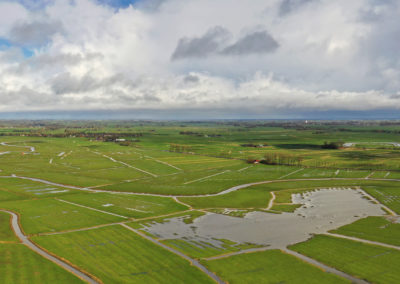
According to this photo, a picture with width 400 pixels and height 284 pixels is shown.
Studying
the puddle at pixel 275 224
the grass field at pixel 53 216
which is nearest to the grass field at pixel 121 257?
the grass field at pixel 53 216

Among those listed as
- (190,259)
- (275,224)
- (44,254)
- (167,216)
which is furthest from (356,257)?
(44,254)

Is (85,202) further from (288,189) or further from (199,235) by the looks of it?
(288,189)

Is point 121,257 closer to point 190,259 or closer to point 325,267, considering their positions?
point 190,259

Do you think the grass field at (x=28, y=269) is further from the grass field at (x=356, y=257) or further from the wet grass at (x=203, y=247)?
the grass field at (x=356, y=257)

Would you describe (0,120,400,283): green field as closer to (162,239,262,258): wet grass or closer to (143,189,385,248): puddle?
(162,239,262,258): wet grass

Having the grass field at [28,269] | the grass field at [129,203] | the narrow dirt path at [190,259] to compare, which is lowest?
the grass field at [129,203]
